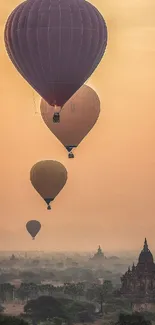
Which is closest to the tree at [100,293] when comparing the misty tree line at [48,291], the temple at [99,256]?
the misty tree line at [48,291]

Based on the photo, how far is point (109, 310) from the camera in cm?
7056

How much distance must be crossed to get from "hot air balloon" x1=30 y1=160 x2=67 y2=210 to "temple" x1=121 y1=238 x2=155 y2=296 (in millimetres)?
37468

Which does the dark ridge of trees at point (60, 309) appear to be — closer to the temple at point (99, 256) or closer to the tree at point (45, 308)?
the tree at point (45, 308)

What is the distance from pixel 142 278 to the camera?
73125 mm

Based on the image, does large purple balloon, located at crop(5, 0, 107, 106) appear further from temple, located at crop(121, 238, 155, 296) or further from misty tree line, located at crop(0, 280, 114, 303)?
misty tree line, located at crop(0, 280, 114, 303)

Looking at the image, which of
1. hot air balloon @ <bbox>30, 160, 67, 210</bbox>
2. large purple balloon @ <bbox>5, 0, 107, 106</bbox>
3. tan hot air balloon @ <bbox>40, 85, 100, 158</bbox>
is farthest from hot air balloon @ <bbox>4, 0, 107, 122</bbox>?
hot air balloon @ <bbox>30, 160, 67, 210</bbox>

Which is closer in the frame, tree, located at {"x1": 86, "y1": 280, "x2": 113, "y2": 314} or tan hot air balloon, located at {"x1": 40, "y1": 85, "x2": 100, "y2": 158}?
tan hot air balloon, located at {"x1": 40, "y1": 85, "x2": 100, "y2": 158}

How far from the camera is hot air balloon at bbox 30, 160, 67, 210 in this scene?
30.0m

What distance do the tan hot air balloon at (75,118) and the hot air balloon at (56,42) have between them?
3184 millimetres

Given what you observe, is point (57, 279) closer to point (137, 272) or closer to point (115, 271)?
point (115, 271)

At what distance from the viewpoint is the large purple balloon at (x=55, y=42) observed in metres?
21.1

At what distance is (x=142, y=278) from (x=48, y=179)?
42.1 m

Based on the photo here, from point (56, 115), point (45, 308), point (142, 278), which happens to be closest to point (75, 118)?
point (56, 115)

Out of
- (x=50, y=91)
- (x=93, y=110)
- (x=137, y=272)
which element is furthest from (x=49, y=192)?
(x=137, y=272)
